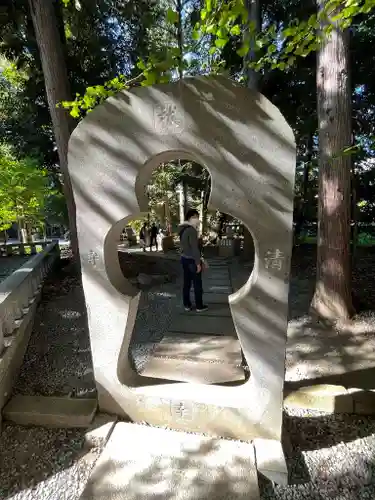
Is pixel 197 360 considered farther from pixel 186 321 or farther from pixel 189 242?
pixel 189 242

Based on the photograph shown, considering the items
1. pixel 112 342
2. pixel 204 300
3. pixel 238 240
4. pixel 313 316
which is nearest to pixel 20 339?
pixel 112 342

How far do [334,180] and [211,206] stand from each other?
131 inches

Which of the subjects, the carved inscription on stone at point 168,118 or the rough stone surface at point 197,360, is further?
the rough stone surface at point 197,360

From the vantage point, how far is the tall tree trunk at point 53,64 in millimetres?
5996

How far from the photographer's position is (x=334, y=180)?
4.52m

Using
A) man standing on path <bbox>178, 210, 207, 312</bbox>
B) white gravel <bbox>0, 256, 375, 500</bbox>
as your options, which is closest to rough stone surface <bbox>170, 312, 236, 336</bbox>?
man standing on path <bbox>178, 210, 207, 312</bbox>

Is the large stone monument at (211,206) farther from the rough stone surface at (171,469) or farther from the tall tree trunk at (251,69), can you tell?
the tall tree trunk at (251,69)

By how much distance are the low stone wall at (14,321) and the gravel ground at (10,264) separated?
4060 mm

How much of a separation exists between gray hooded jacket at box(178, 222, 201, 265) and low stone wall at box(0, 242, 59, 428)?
8.25 ft

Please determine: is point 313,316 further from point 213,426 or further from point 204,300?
point 213,426

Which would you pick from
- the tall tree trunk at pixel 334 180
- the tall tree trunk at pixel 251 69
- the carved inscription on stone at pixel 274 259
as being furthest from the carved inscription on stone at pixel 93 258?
the tall tree trunk at pixel 251 69

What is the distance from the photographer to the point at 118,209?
223 centimetres

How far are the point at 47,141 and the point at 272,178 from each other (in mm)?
9065

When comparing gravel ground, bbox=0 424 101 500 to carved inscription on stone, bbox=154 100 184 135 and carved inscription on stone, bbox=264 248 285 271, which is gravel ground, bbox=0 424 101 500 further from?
carved inscription on stone, bbox=154 100 184 135
